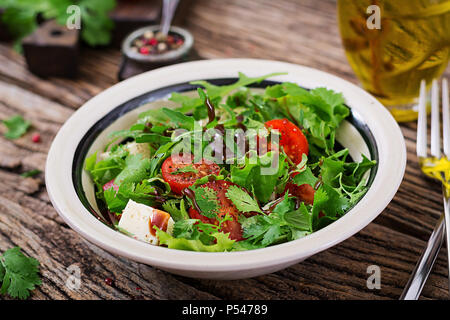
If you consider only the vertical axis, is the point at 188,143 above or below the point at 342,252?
above

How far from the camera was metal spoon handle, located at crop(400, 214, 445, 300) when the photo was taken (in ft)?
3.65

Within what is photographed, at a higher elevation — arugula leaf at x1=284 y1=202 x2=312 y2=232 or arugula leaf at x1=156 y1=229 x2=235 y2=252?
arugula leaf at x1=284 y1=202 x2=312 y2=232

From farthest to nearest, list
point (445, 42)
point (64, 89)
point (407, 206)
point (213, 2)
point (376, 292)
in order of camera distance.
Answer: point (213, 2) → point (64, 89) → point (445, 42) → point (407, 206) → point (376, 292)

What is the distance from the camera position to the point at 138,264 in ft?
4.10

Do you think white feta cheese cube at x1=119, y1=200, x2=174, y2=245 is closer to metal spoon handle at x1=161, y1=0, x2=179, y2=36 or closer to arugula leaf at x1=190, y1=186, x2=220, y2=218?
arugula leaf at x1=190, y1=186, x2=220, y2=218

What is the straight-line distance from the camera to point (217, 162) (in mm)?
1230

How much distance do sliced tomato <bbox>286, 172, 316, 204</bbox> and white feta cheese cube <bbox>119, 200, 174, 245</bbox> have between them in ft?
1.00

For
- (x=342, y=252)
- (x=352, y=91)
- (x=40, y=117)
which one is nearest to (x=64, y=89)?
(x=40, y=117)

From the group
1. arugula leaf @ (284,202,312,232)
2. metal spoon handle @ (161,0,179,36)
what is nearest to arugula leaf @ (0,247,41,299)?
arugula leaf @ (284,202,312,232)

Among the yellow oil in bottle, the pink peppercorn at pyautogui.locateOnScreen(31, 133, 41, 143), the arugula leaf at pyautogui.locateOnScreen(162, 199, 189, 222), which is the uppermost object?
the yellow oil in bottle

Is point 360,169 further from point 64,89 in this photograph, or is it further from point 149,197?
point 64,89

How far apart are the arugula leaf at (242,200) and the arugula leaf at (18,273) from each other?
1.71 feet

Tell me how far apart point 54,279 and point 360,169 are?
79cm

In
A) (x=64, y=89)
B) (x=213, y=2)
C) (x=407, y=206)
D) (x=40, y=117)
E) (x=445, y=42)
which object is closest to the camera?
(x=407, y=206)
